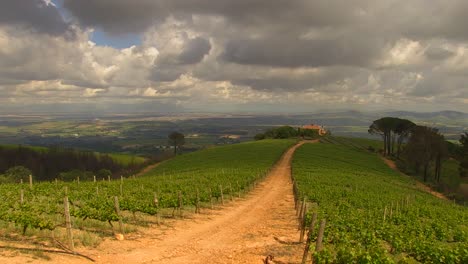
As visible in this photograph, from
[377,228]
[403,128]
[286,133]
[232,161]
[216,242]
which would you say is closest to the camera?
[216,242]

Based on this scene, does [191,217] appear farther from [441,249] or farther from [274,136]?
[274,136]

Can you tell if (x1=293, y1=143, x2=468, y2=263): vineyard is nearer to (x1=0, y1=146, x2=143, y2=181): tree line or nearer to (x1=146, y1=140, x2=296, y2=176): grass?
(x1=146, y1=140, x2=296, y2=176): grass

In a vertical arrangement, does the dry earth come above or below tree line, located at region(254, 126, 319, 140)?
below

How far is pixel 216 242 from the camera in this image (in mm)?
20453

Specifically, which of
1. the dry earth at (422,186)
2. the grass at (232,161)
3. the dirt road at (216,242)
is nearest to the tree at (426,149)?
the dry earth at (422,186)

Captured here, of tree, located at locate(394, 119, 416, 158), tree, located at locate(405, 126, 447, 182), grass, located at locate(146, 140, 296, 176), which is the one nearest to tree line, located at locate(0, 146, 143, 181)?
grass, located at locate(146, 140, 296, 176)

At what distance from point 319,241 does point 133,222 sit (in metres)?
14.0

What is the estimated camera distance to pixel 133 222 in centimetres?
2392

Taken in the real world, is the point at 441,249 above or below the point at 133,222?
above

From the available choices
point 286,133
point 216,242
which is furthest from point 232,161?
point 286,133

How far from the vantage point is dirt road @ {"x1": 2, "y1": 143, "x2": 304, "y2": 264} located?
1697 centimetres

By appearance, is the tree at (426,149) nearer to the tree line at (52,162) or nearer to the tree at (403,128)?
the tree at (403,128)

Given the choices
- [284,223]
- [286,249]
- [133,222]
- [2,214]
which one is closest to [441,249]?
[286,249]

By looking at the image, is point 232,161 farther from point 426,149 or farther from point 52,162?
point 52,162
